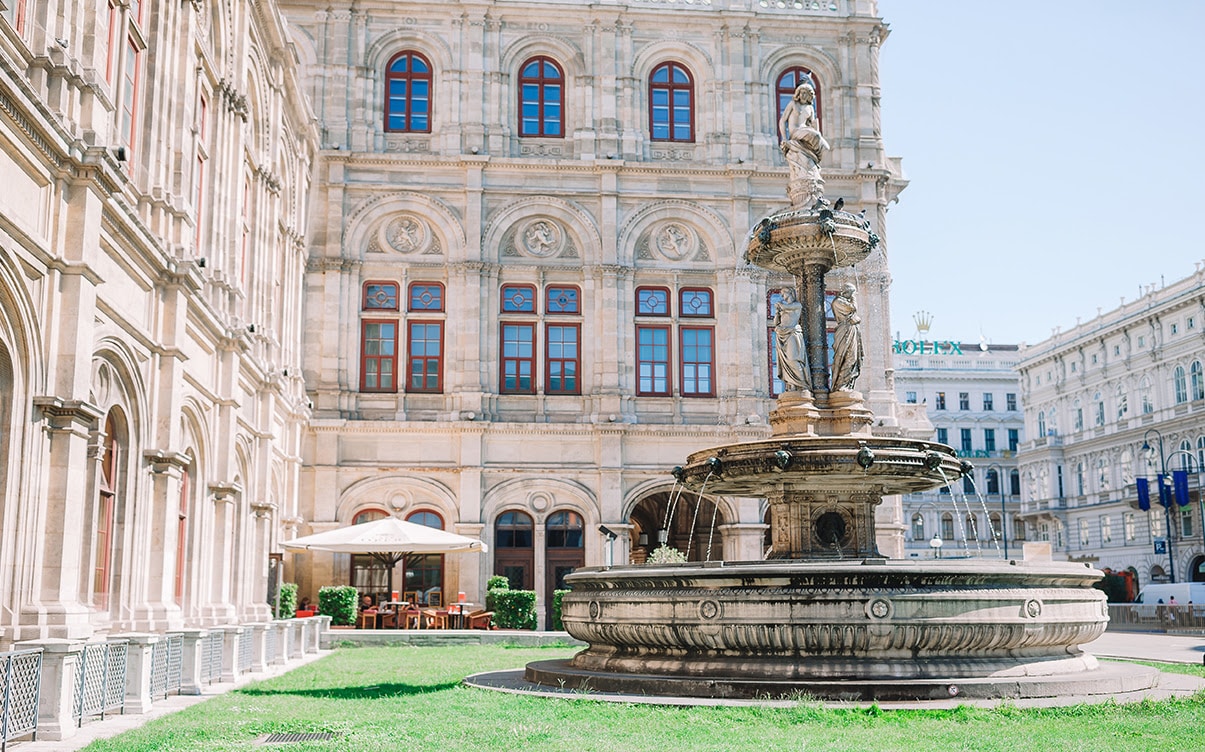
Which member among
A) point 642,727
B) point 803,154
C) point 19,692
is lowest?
point 642,727

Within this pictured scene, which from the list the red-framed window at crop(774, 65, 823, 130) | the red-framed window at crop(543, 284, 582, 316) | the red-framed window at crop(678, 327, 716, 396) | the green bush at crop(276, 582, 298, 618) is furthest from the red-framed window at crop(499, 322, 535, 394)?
the red-framed window at crop(774, 65, 823, 130)

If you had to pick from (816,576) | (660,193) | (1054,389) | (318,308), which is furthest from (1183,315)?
(816,576)

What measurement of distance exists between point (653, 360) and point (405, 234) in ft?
26.4

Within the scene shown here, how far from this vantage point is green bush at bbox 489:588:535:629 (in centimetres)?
2884

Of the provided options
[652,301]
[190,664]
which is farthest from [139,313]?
[652,301]

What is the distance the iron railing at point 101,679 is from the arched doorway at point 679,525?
24171mm

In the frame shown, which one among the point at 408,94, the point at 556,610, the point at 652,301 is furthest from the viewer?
the point at 408,94

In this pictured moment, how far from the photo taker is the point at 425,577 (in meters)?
33.8

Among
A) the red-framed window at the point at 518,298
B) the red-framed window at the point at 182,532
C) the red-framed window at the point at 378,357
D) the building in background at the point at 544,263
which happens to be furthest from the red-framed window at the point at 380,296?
the red-framed window at the point at 182,532

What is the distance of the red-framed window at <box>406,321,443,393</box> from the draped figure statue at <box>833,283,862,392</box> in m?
20.0

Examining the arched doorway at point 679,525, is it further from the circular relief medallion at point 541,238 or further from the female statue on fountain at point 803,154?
the female statue on fountain at point 803,154

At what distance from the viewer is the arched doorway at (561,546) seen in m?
34.3

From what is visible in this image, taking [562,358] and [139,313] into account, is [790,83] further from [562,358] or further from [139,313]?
[139,313]

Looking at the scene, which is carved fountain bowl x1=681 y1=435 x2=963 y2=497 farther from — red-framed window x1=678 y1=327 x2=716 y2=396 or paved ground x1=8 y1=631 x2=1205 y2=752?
Answer: red-framed window x1=678 y1=327 x2=716 y2=396
